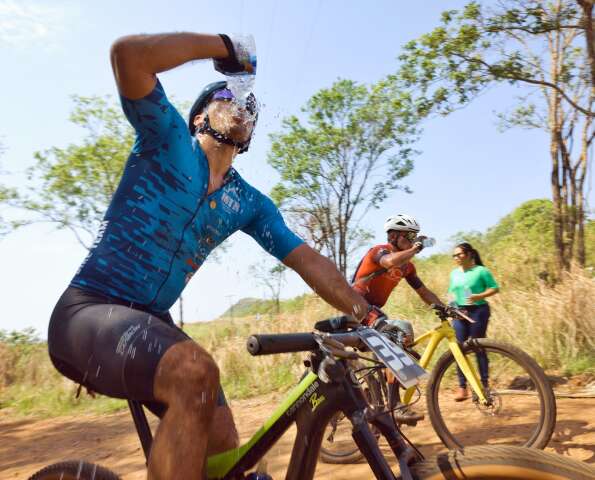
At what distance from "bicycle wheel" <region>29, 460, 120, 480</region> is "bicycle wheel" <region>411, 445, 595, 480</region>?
140cm

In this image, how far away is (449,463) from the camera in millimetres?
1555

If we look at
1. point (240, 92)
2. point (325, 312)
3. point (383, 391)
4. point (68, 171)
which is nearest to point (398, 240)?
point (383, 391)

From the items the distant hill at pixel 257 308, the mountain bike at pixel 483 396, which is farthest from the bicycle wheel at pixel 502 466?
the distant hill at pixel 257 308

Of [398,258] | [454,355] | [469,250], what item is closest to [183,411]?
[398,258]

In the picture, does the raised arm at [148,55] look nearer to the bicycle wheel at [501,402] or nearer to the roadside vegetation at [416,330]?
the bicycle wheel at [501,402]

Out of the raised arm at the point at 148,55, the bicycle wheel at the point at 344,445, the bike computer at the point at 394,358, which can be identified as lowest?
the bicycle wheel at the point at 344,445

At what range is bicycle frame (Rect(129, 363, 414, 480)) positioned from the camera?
1.65 m

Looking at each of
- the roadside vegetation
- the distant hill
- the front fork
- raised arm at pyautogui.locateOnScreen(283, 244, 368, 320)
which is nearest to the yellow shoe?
the roadside vegetation

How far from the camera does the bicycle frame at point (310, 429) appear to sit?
1.65 meters

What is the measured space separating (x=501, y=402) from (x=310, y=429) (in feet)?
12.1

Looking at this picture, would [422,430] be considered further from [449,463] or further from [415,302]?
[415,302]

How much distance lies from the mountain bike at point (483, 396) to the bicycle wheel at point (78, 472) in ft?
7.61

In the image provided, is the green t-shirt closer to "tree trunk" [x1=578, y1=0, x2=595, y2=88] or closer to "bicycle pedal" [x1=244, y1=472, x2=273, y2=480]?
"tree trunk" [x1=578, y1=0, x2=595, y2=88]

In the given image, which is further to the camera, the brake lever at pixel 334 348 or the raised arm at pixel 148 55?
the raised arm at pixel 148 55
